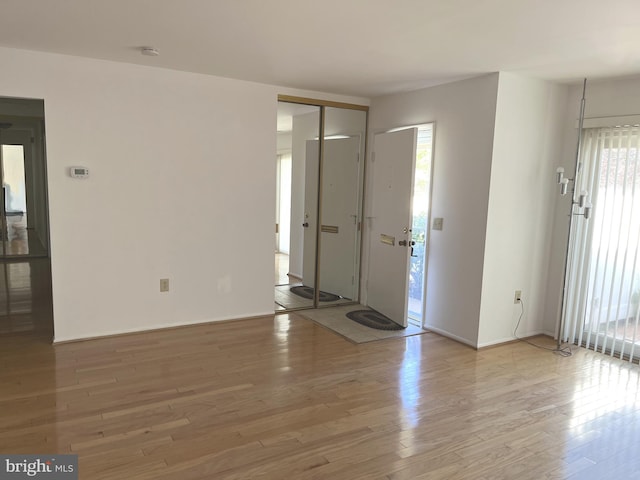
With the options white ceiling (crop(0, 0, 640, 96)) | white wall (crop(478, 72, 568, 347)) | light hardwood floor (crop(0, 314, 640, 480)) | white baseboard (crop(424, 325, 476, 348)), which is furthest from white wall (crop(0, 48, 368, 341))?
white wall (crop(478, 72, 568, 347))

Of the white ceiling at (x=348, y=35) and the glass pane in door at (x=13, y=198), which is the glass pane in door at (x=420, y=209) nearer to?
the white ceiling at (x=348, y=35)

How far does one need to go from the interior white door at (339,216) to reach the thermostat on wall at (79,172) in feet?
8.59

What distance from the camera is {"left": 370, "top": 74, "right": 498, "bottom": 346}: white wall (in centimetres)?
410

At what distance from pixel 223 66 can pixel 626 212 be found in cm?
376

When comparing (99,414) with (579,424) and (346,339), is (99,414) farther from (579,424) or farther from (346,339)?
(579,424)

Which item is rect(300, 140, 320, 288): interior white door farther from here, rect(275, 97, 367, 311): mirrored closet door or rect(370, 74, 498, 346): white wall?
rect(370, 74, 498, 346): white wall

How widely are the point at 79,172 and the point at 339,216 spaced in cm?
292

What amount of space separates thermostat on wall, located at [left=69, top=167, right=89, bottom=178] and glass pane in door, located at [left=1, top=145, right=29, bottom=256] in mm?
5358

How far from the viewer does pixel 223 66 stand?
158 inches

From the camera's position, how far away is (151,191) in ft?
13.9

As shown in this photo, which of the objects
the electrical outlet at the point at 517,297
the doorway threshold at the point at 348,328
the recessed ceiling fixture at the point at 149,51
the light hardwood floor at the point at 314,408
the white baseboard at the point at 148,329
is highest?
the recessed ceiling fixture at the point at 149,51

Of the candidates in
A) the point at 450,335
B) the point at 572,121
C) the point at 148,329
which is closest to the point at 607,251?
the point at 572,121

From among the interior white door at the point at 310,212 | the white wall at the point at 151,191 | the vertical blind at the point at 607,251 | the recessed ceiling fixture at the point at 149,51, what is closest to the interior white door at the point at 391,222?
the interior white door at the point at 310,212

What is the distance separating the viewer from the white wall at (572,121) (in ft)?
12.9
